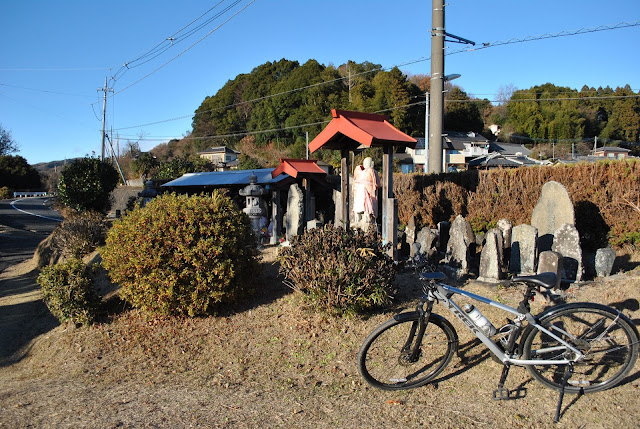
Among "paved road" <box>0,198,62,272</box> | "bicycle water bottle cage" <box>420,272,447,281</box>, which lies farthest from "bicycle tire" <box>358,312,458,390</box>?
"paved road" <box>0,198,62,272</box>

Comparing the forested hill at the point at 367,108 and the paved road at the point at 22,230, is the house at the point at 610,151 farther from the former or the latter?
the paved road at the point at 22,230

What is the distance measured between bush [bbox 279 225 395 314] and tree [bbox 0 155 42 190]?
54312 mm

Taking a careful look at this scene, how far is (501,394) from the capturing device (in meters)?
3.79

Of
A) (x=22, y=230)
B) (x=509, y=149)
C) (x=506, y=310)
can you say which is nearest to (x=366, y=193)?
(x=506, y=310)

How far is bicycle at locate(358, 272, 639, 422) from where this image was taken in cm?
376

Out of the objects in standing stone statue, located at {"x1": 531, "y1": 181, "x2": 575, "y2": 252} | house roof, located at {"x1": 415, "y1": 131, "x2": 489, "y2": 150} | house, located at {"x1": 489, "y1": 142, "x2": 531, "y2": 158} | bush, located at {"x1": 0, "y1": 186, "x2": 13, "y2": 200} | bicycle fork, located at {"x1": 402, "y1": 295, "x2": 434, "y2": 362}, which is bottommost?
bicycle fork, located at {"x1": 402, "y1": 295, "x2": 434, "y2": 362}

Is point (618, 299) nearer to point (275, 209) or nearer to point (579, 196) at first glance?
point (579, 196)

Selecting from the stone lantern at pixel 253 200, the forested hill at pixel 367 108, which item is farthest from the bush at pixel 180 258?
the forested hill at pixel 367 108

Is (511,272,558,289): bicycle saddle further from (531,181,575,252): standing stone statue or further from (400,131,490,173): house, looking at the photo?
(400,131,490,173): house

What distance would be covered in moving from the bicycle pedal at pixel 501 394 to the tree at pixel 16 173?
57.0 meters

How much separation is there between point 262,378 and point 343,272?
1.55 m

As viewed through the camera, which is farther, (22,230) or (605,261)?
(22,230)

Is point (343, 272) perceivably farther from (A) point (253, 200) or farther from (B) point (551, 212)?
(A) point (253, 200)

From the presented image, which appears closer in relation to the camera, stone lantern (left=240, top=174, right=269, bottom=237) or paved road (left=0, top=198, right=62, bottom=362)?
paved road (left=0, top=198, right=62, bottom=362)
